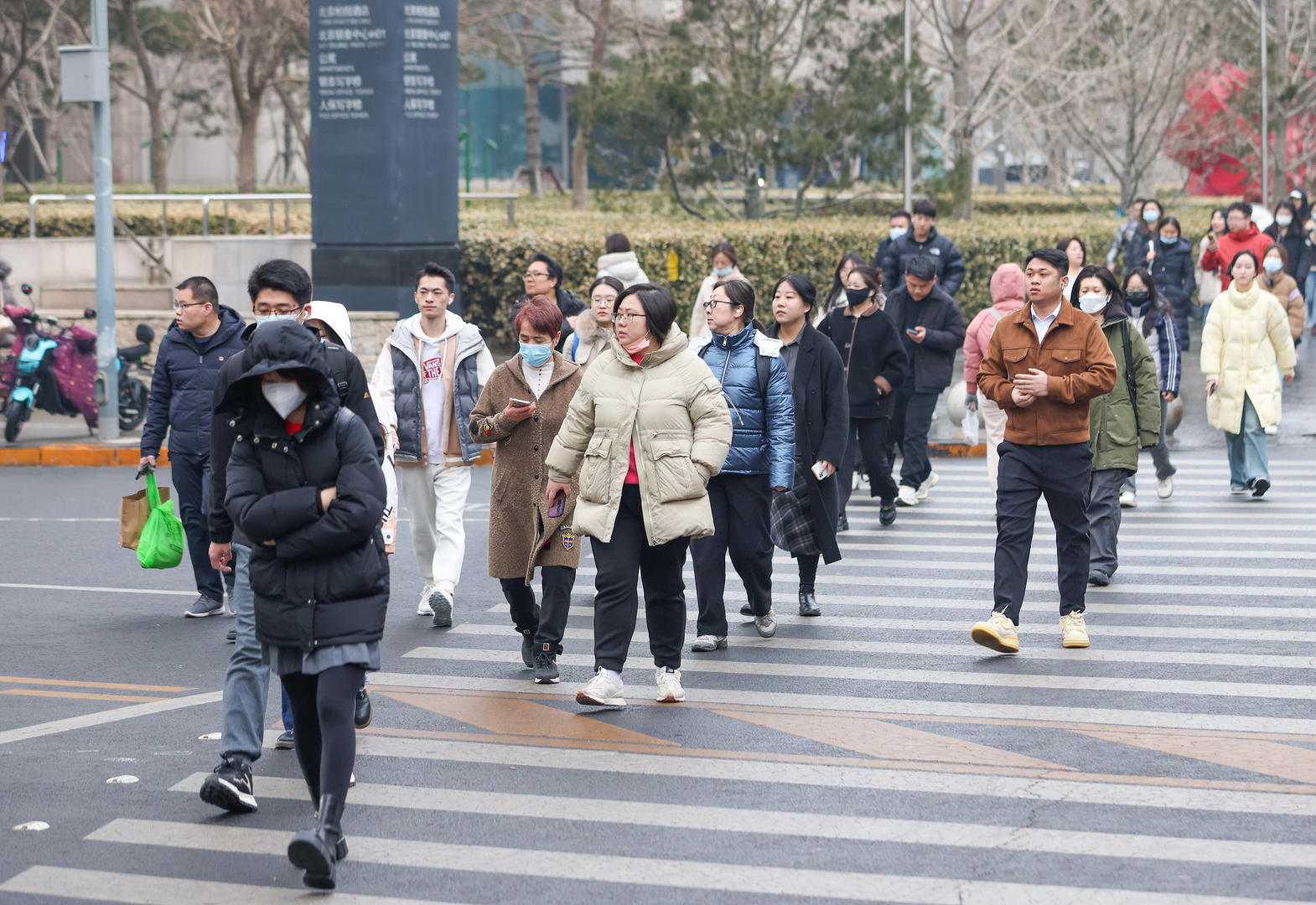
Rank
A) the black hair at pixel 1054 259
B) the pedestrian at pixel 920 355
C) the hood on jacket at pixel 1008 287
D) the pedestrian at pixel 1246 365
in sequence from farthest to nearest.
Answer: the pedestrian at pixel 1246 365 < the pedestrian at pixel 920 355 < the hood on jacket at pixel 1008 287 < the black hair at pixel 1054 259

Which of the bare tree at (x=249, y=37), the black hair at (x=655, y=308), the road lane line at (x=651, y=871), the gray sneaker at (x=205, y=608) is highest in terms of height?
the bare tree at (x=249, y=37)

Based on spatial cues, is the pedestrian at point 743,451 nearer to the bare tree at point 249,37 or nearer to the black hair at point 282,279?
the black hair at point 282,279

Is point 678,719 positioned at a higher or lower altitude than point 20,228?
lower

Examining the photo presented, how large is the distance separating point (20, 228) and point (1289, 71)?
26.5 metres

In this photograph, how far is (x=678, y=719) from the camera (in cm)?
689

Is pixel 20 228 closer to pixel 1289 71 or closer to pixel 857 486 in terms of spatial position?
pixel 857 486

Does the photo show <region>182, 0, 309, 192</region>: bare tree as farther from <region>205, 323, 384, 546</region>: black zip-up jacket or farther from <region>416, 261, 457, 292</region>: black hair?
<region>205, 323, 384, 546</region>: black zip-up jacket

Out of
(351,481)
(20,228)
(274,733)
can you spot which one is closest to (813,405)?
(274,733)

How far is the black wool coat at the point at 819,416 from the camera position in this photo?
340 inches

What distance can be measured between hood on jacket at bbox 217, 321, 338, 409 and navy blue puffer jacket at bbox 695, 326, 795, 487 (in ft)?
10.6

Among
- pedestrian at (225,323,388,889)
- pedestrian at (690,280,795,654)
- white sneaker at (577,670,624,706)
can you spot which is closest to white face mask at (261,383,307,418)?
A: pedestrian at (225,323,388,889)

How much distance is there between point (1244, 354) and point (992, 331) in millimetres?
2719

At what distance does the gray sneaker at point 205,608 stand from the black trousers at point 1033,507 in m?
4.14

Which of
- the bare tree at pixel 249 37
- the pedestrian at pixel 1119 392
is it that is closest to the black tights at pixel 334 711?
the pedestrian at pixel 1119 392
